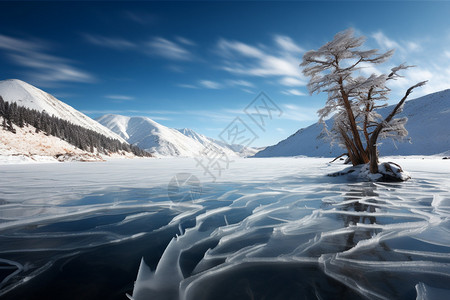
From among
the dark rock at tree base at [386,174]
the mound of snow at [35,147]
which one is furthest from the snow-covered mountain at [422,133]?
the mound of snow at [35,147]

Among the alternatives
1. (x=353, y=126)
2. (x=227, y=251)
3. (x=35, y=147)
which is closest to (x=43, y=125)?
(x=35, y=147)

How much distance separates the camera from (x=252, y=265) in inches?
104

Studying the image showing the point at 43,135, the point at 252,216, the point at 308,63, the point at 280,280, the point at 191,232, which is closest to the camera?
the point at 280,280

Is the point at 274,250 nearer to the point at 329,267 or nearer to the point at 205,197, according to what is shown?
the point at 329,267

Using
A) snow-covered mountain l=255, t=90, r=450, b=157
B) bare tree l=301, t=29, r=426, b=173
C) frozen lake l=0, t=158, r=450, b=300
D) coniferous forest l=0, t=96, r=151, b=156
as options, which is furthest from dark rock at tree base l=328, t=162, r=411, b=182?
coniferous forest l=0, t=96, r=151, b=156

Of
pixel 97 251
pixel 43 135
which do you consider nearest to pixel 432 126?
pixel 97 251

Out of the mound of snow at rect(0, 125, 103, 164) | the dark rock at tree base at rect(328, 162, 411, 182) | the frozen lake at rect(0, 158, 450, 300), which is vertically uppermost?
the mound of snow at rect(0, 125, 103, 164)

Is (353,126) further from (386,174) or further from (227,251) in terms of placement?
(227,251)

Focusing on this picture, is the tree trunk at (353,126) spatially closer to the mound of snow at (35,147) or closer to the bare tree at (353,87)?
the bare tree at (353,87)

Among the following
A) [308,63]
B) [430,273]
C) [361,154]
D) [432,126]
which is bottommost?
[430,273]

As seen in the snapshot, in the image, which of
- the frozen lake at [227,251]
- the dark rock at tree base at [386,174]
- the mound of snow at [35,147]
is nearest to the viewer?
the frozen lake at [227,251]

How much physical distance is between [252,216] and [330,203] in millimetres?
2690

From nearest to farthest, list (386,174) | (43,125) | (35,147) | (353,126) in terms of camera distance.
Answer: (386,174), (353,126), (35,147), (43,125)

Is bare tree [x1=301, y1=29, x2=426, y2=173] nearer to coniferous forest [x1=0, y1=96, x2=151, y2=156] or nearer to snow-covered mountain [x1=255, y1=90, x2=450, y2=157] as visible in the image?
snow-covered mountain [x1=255, y1=90, x2=450, y2=157]
